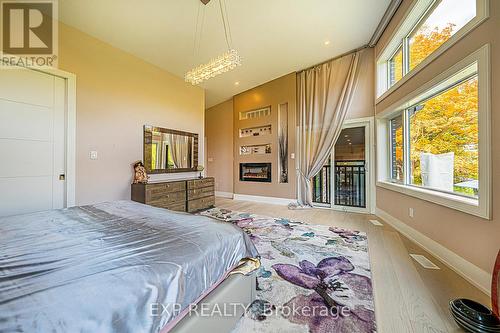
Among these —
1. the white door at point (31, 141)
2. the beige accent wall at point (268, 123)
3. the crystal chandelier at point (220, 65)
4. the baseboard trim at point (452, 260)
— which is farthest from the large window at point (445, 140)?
the white door at point (31, 141)

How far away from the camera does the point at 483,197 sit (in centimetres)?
180

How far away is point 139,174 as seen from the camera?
141 inches

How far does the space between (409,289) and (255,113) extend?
5.03m

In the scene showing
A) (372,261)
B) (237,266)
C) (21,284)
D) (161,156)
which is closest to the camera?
(21,284)

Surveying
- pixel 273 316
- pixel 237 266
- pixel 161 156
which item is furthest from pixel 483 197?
pixel 161 156

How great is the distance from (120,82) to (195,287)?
3716mm

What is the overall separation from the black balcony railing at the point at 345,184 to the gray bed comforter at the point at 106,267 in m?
3.87

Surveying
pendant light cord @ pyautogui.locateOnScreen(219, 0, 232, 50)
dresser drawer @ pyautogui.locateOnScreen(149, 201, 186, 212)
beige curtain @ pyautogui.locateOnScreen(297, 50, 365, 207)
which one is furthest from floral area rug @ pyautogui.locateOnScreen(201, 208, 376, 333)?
pendant light cord @ pyautogui.locateOnScreen(219, 0, 232, 50)

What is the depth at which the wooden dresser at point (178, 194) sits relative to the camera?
344cm

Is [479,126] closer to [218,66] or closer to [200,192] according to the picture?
[218,66]

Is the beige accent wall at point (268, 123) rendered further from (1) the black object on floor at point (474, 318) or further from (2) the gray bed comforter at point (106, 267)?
(2) the gray bed comforter at point (106, 267)

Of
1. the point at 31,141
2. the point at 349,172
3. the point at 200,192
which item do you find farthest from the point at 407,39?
the point at 31,141

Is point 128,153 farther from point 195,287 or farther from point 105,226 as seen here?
point 195,287

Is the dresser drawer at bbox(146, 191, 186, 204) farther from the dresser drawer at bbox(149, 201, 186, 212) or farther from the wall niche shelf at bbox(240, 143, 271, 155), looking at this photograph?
the wall niche shelf at bbox(240, 143, 271, 155)
